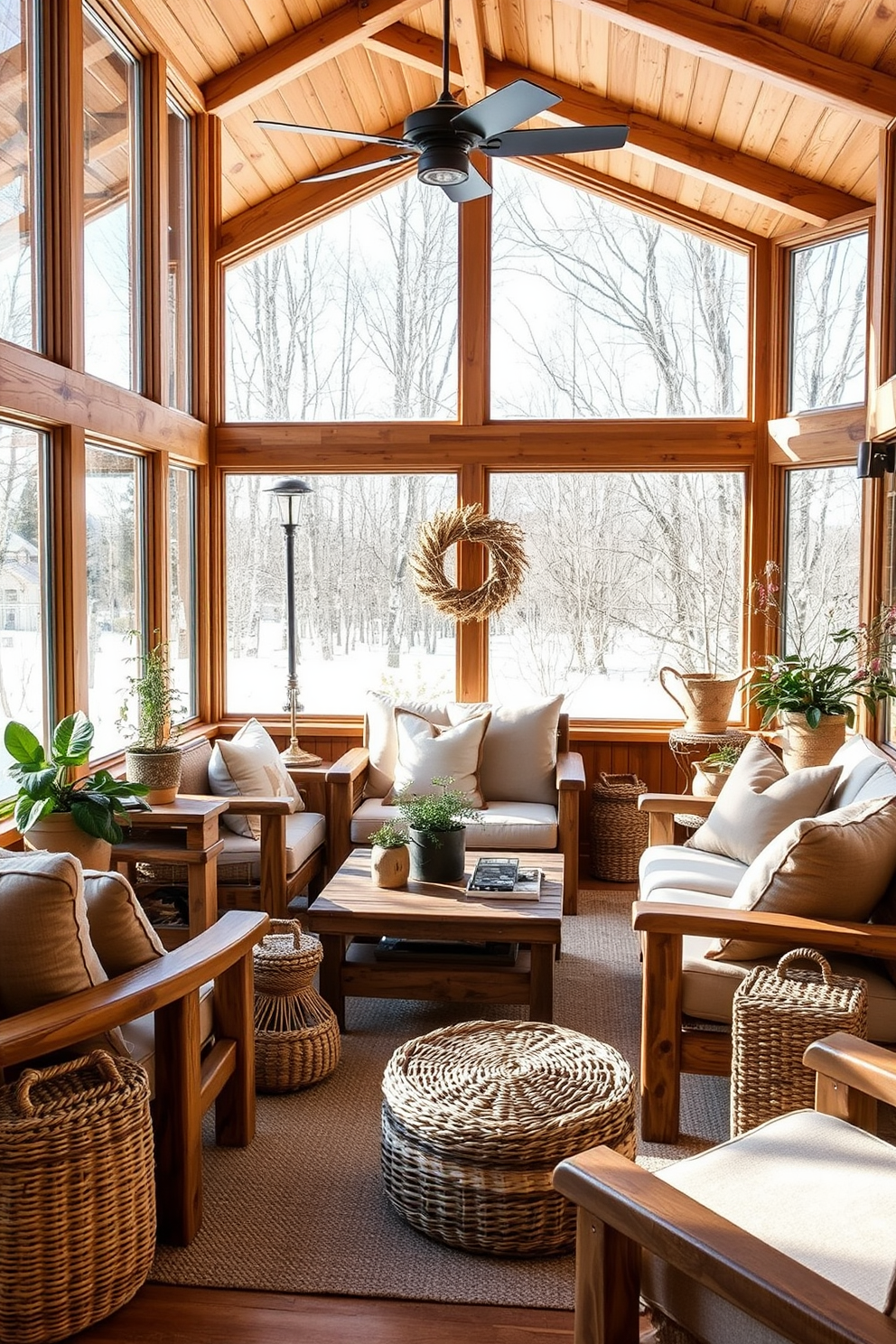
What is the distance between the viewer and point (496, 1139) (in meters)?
2.55

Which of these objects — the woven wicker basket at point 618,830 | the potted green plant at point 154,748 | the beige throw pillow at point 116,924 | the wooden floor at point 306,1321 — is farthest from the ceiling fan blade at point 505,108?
the woven wicker basket at point 618,830

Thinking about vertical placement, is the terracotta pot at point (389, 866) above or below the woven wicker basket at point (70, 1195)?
above

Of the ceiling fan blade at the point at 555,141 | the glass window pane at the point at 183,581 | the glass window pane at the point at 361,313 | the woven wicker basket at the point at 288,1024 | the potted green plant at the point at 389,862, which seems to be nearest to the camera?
the woven wicker basket at the point at 288,1024

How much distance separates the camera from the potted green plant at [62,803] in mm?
3500

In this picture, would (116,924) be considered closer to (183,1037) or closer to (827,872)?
(183,1037)

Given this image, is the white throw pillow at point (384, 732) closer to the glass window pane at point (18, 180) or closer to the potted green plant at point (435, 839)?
the potted green plant at point (435, 839)

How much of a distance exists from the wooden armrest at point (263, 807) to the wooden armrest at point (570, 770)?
1318 mm

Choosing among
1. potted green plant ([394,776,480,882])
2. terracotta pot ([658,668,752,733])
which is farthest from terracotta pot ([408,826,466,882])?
terracotta pot ([658,668,752,733])

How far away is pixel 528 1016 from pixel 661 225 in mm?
4278

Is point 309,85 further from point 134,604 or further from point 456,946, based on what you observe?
point 456,946

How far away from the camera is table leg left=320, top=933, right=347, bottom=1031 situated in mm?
3793

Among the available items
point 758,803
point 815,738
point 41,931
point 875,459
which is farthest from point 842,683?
point 41,931

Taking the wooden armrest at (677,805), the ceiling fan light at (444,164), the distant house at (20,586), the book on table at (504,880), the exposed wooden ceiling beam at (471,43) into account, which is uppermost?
the exposed wooden ceiling beam at (471,43)

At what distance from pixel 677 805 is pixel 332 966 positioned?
4.99 ft
